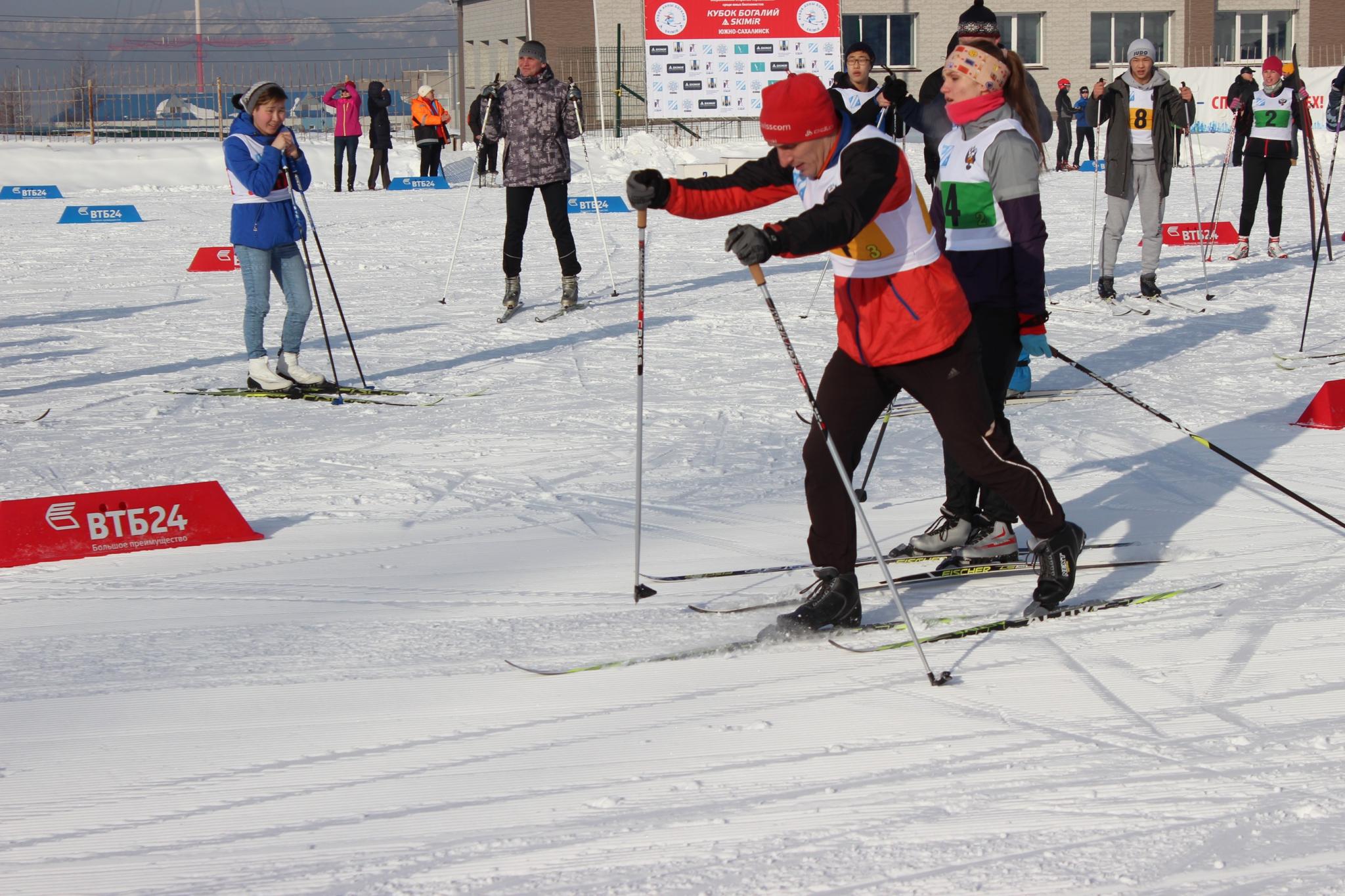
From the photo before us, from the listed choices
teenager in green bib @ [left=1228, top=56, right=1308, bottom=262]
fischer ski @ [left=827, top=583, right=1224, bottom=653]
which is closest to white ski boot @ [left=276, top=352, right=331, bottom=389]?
fischer ski @ [left=827, top=583, right=1224, bottom=653]

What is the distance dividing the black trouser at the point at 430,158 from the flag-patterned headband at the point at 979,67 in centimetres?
1971

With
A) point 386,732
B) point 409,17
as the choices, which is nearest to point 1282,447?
point 386,732

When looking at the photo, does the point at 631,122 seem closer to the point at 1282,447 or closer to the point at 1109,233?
the point at 1109,233

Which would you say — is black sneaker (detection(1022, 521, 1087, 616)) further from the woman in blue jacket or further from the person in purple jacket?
the person in purple jacket

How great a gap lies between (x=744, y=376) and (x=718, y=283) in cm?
383

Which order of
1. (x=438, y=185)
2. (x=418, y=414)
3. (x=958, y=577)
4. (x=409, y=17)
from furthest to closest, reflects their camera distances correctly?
(x=409, y=17), (x=438, y=185), (x=418, y=414), (x=958, y=577)

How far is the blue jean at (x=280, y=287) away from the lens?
7.34 metres

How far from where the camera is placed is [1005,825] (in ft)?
9.09

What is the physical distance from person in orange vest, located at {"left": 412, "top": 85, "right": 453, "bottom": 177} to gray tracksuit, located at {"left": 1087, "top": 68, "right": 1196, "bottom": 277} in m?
15.3

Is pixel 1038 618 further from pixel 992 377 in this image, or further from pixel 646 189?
pixel 646 189

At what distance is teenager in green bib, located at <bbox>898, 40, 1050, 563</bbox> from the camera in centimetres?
448

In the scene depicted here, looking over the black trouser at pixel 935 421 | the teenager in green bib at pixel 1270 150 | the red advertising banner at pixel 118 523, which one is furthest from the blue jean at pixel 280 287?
the teenager in green bib at pixel 1270 150

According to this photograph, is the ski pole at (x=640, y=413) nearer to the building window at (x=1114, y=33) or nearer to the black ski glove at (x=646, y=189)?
the black ski glove at (x=646, y=189)

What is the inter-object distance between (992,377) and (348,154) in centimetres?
1849
